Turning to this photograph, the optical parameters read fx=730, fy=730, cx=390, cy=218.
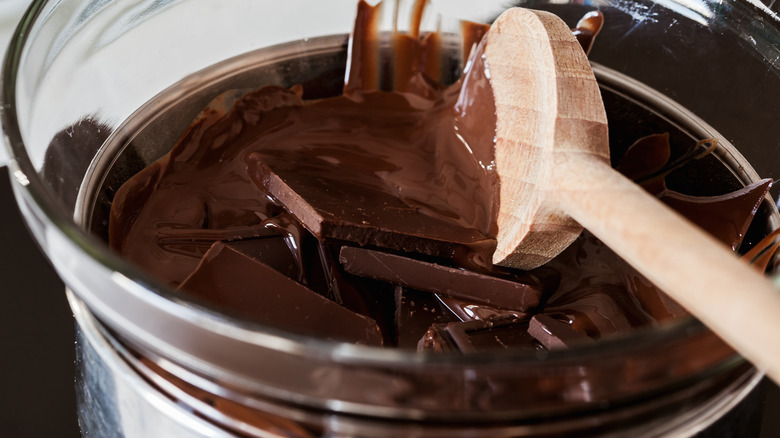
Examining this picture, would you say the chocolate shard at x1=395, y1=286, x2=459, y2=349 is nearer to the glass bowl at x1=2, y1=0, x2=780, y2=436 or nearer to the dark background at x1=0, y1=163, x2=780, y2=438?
the glass bowl at x1=2, y1=0, x2=780, y2=436

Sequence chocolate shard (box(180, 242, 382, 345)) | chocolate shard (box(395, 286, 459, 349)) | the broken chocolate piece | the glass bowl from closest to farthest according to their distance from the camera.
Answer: the glass bowl < chocolate shard (box(180, 242, 382, 345)) < chocolate shard (box(395, 286, 459, 349)) < the broken chocolate piece

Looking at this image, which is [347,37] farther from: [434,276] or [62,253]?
[62,253]

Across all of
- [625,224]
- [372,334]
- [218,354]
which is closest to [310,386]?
[218,354]

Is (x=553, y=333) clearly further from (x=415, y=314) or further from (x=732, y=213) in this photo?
(x=732, y=213)

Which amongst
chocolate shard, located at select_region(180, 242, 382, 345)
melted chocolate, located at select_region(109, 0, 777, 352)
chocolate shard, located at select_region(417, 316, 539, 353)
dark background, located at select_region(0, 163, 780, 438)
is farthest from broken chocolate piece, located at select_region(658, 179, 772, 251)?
chocolate shard, located at select_region(180, 242, 382, 345)

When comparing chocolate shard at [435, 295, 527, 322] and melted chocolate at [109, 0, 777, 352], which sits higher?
melted chocolate at [109, 0, 777, 352]

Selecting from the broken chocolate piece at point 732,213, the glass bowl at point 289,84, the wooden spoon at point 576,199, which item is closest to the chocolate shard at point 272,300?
the glass bowl at point 289,84
